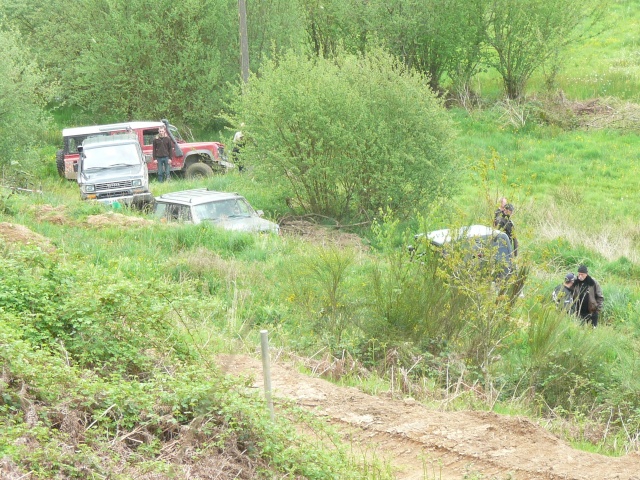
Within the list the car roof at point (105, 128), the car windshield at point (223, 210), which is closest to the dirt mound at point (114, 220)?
the car windshield at point (223, 210)

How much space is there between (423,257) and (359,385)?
2.33 m

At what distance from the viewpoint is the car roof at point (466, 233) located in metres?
10.7

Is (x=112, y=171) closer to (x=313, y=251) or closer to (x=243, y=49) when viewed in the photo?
(x=243, y=49)

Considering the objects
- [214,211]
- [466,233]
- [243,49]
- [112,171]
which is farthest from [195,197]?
[243,49]

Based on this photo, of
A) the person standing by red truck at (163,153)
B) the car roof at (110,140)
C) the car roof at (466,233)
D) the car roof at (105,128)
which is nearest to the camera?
the car roof at (466,233)

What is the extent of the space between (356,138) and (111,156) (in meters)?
6.55

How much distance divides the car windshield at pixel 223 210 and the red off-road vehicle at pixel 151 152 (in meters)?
6.90

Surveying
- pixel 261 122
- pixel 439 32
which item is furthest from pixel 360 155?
pixel 439 32

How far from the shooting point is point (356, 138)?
18.9 meters

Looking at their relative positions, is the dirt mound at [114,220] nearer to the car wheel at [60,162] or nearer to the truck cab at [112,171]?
the truck cab at [112,171]

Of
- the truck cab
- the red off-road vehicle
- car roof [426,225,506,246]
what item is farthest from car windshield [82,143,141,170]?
car roof [426,225,506,246]

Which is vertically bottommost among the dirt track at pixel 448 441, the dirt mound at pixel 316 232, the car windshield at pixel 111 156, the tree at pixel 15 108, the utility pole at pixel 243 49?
the dirt mound at pixel 316 232

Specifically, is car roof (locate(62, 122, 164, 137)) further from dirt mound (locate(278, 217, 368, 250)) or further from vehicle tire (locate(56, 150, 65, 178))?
dirt mound (locate(278, 217, 368, 250))

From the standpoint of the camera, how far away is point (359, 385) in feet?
32.0
